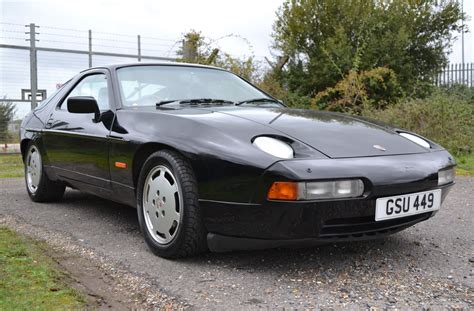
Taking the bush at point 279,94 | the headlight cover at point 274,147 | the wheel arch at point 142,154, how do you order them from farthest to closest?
the bush at point 279,94 → the wheel arch at point 142,154 → the headlight cover at point 274,147

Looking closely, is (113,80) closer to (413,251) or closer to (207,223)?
(207,223)

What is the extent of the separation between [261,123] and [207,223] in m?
0.61

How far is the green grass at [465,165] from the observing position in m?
6.27

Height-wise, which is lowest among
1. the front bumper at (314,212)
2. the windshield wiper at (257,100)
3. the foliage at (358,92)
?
the front bumper at (314,212)

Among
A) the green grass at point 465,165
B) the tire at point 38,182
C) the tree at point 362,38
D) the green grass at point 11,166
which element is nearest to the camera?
the tire at point 38,182

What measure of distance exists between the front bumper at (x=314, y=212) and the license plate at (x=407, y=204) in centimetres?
3

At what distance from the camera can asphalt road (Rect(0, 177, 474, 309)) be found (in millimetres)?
2129

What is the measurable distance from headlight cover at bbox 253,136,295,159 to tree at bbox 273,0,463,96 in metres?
10.8

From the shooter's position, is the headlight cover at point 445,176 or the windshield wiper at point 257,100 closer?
the headlight cover at point 445,176

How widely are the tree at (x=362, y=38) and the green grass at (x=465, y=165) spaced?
602cm

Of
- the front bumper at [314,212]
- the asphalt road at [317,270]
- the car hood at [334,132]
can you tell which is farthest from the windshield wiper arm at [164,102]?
the front bumper at [314,212]

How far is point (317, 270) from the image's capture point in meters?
2.50

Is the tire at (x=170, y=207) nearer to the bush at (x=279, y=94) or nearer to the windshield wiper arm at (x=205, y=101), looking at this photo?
the windshield wiper arm at (x=205, y=101)

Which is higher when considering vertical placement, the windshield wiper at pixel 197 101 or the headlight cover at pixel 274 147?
the windshield wiper at pixel 197 101
